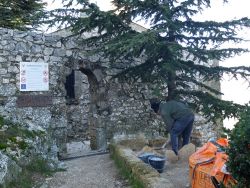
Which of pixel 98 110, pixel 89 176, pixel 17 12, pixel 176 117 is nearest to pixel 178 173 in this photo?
pixel 176 117

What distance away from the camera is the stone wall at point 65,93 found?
784 cm

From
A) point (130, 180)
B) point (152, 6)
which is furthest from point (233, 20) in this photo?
point (130, 180)

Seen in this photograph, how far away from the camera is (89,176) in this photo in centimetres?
580

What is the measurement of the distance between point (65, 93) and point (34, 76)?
39.3 inches

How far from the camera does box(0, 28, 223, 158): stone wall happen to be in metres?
7.84

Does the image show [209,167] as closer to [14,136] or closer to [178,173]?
[178,173]

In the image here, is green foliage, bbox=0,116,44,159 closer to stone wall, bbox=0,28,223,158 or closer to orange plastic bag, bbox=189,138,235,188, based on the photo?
stone wall, bbox=0,28,223,158

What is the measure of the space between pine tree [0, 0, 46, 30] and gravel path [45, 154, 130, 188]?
24.3 ft

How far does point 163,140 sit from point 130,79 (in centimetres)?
184

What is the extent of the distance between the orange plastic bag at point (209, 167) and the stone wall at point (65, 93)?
3.65m

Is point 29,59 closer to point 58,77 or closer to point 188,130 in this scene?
point 58,77

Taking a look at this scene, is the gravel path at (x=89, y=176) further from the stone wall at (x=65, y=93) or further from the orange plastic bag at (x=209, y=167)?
the orange plastic bag at (x=209, y=167)

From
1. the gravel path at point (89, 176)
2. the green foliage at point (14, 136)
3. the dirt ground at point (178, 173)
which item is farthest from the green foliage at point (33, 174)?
the dirt ground at point (178, 173)

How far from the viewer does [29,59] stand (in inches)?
317
